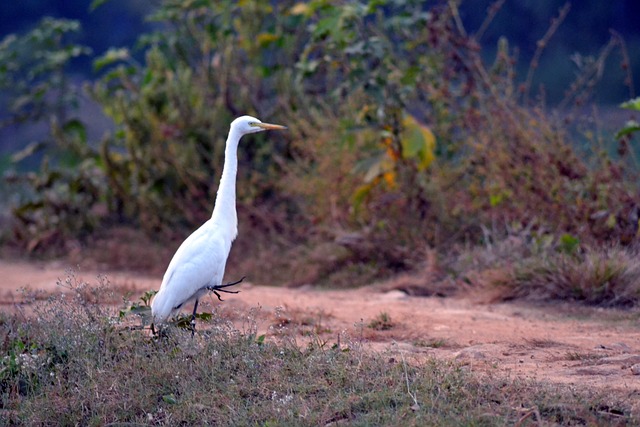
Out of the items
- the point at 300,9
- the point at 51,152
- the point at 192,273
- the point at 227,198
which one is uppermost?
the point at 300,9

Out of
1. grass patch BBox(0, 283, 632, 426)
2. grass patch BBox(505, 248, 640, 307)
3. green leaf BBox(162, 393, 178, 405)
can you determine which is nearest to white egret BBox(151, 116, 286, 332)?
grass patch BBox(0, 283, 632, 426)

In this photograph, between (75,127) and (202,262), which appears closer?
(202,262)

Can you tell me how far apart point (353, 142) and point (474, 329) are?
10.1 ft

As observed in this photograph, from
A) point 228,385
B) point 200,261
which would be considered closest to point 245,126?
point 200,261

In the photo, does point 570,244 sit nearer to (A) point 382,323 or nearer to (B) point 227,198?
(A) point 382,323

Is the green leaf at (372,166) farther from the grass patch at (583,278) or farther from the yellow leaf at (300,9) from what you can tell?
the yellow leaf at (300,9)

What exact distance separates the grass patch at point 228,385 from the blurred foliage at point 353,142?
3060mm

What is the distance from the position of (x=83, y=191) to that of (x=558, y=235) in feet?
19.1

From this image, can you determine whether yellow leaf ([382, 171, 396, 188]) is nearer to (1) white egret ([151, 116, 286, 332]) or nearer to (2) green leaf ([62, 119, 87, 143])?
(1) white egret ([151, 116, 286, 332])

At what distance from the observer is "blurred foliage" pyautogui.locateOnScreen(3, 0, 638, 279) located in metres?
7.25

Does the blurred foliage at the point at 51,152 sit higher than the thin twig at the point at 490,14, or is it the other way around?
the thin twig at the point at 490,14

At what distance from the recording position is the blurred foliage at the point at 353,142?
725 centimetres

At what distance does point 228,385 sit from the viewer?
4094 millimetres

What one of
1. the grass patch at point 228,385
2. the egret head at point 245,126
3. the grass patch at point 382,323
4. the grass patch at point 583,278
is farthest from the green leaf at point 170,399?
the grass patch at point 583,278
